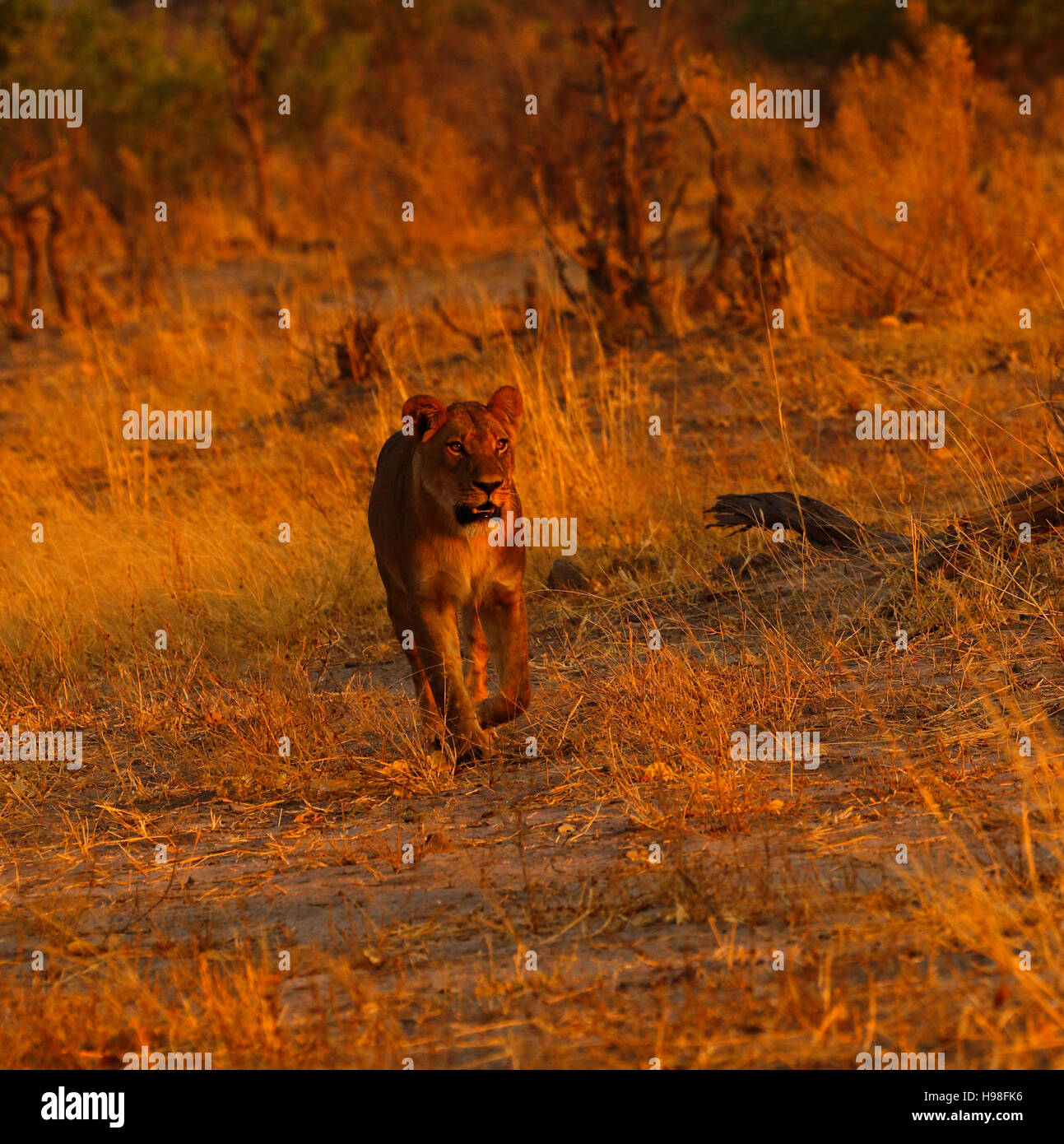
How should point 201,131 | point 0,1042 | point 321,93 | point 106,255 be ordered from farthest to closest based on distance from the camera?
point 321,93
point 201,131
point 106,255
point 0,1042

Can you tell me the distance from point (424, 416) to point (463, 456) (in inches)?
7.6

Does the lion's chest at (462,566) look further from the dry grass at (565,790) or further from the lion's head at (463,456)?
the dry grass at (565,790)

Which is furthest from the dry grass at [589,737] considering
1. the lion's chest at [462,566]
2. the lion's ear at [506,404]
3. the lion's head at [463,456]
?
the lion's ear at [506,404]

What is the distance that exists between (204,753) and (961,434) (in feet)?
16.5

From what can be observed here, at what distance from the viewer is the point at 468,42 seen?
2997 cm

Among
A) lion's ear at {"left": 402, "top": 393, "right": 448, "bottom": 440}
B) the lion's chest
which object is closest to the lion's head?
lion's ear at {"left": 402, "top": 393, "right": 448, "bottom": 440}

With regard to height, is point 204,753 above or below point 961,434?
below

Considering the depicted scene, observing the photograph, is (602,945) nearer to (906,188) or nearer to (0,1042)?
(0,1042)

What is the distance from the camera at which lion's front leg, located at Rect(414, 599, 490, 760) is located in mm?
5121

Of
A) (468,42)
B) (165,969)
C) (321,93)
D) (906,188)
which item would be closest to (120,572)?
(165,969)

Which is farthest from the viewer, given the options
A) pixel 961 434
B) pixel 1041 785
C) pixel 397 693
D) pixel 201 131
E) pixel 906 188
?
pixel 201 131

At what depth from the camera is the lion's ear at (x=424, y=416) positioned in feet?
16.3

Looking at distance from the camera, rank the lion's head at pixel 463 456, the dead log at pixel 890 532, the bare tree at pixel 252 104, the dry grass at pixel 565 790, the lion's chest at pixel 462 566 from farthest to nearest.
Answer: the bare tree at pixel 252 104, the dead log at pixel 890 532, the lion's chest at pixel 462 566, the lion's head at pixel 463 456, the dry grass at pixel 565 790

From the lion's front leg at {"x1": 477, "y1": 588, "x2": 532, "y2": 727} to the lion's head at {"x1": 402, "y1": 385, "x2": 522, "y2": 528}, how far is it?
1.14 ft
